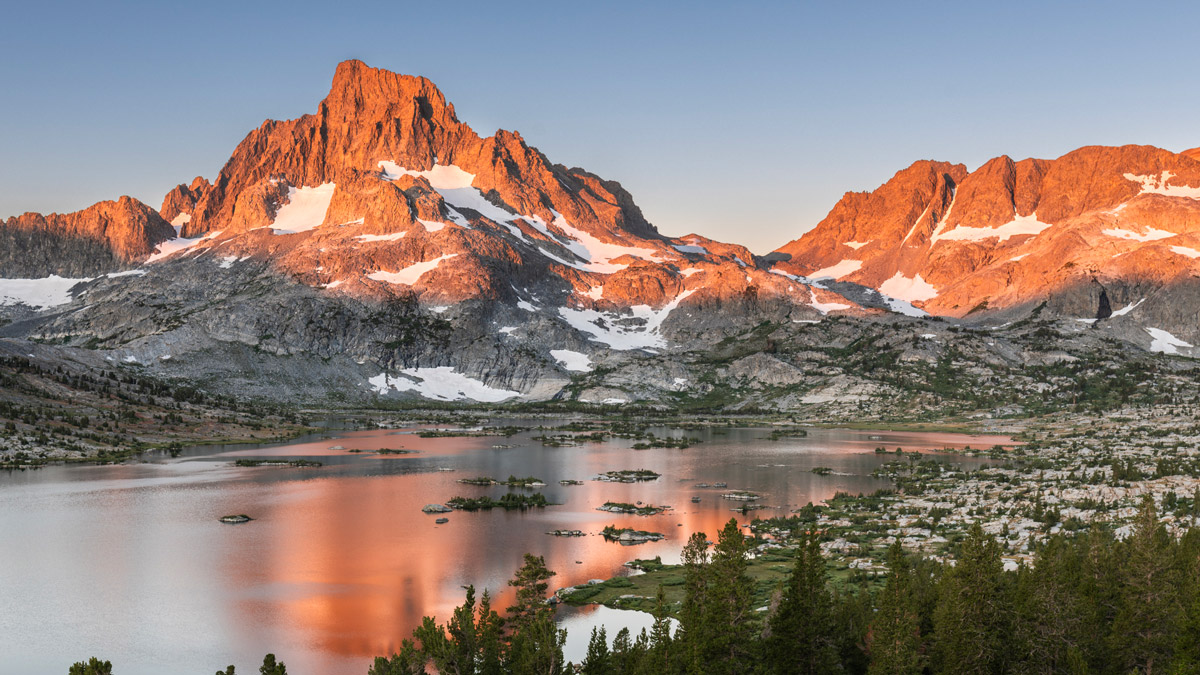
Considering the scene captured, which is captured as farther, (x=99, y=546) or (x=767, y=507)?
(x=767, y=507)

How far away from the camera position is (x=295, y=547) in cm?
7038

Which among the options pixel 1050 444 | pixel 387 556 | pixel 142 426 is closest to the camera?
pixel 387 556

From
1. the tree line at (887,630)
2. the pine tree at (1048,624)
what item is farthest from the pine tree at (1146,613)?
the pine tree at (1048,624)

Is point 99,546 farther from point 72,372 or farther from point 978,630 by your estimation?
point 72,372

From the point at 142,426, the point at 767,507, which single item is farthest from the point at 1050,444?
the point at 142,426

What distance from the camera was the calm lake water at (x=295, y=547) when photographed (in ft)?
154

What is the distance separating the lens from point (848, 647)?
38500 millimetres

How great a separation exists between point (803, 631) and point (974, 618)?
7218mm

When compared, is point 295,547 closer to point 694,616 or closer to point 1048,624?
point 694,616

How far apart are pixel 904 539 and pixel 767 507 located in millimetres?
22730

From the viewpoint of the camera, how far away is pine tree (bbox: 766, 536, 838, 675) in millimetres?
36625

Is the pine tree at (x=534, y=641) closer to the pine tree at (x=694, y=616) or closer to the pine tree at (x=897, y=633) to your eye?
the pine tree at (x=694, y=616)

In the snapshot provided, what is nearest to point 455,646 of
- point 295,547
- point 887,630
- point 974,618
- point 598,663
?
point 598,663

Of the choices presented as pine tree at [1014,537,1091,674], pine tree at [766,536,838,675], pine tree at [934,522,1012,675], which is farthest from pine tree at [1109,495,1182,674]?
→ pine tree at [766,536,838,675]
